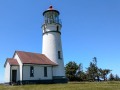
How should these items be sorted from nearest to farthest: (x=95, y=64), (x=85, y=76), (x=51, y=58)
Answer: (x=51, y=58) < (x=85, y=76) < (x=95, y=64)

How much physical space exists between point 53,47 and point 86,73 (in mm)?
21816

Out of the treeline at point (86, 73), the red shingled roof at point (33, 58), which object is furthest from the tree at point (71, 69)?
the red shingled roof at point (33, 58)

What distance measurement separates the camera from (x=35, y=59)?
97.2ft

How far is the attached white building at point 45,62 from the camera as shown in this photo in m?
27.7

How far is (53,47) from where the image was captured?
1256 inches

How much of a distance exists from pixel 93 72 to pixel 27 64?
27.9 metres

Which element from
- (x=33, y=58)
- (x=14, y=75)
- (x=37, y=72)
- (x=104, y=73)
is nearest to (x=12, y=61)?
(x=14, y=75)

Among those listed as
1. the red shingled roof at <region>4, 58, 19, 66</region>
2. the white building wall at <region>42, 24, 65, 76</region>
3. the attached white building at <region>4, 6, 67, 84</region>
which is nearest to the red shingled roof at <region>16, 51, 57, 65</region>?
the attached white building at <region>4, 6, 67, 84</region>

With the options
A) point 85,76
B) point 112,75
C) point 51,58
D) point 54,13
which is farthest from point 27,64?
point 112,75

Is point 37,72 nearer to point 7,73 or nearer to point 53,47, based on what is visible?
point 7,73

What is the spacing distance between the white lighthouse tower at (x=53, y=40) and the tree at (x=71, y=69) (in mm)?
13748

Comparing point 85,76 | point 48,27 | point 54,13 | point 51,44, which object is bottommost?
point 85,76

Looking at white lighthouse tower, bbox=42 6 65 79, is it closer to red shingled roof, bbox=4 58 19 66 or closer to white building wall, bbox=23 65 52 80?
white building wall, bbox=23 65 52 80

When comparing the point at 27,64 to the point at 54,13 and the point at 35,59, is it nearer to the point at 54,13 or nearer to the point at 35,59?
the point at 35,59
